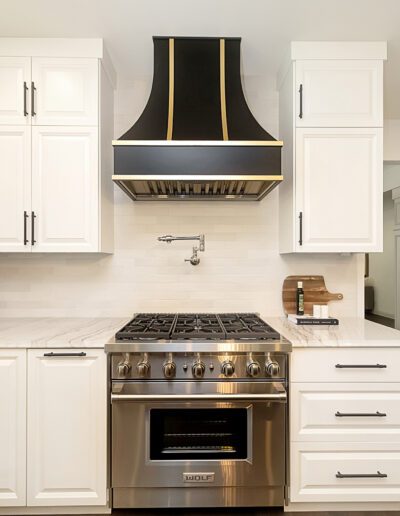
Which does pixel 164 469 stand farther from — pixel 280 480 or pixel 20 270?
pixel 20 270

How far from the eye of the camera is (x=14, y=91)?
6.88 feet

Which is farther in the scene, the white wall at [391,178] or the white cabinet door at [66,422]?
the white wall at [391,178]

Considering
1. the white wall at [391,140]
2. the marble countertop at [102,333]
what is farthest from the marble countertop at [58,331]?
the white wall at [391,140]

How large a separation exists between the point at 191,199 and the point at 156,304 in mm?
→ 804

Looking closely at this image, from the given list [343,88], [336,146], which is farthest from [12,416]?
[343,88]

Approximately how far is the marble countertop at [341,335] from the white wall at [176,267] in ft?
1.33

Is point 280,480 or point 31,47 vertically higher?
point 31,47

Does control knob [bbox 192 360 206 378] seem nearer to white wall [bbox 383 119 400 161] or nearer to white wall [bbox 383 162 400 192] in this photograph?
white wall [bbox 383 119 400 161]

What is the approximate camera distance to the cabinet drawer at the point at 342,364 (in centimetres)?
182

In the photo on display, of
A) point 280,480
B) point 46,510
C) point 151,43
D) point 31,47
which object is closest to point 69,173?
point 31,47

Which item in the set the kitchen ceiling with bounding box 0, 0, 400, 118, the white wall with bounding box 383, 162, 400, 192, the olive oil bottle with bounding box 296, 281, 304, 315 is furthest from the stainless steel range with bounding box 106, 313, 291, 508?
the white wall with bounding box 383, 162, 400, 192

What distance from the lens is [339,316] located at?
101 inches

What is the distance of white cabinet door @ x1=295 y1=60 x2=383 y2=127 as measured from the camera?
2.13m

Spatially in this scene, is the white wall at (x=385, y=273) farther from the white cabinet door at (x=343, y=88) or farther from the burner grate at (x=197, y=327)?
the burner grate at (x=197, y=327)
